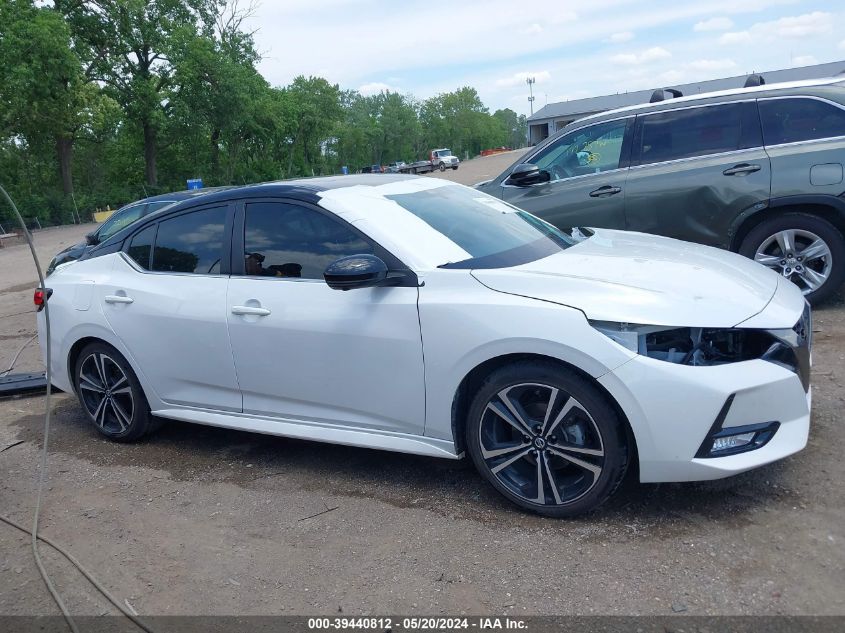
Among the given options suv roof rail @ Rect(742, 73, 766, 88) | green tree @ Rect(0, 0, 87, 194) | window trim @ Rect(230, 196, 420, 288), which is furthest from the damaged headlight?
green tree @ Rect(0, 0, 87, 194)

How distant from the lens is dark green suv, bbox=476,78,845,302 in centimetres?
625

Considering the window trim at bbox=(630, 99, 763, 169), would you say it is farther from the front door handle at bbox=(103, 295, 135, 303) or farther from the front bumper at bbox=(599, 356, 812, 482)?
the front door handle at bbox=(103, 295, 135, 303)

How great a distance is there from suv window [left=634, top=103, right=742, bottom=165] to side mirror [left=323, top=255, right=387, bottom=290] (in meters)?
4.11

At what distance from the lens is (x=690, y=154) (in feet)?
22.3

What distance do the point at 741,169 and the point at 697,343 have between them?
3851 millimetres

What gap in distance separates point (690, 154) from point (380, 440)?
444 cm

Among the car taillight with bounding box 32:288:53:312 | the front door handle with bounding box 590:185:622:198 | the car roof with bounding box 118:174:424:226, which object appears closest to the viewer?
the car roof with bounding box 118:174:424:226

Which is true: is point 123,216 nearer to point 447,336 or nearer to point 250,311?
point 250,311

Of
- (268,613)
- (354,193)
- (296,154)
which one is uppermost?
(296,154)

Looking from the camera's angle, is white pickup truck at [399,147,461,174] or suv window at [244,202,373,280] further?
white pickup truck at [399,147,461,174]

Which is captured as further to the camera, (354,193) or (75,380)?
(75,380)

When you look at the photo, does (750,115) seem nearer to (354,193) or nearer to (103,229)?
(354,193)

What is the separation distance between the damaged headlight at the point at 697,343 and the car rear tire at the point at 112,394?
316 cm

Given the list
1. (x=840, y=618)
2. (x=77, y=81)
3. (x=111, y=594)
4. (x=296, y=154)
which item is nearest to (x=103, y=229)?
(x=111, y=594)
